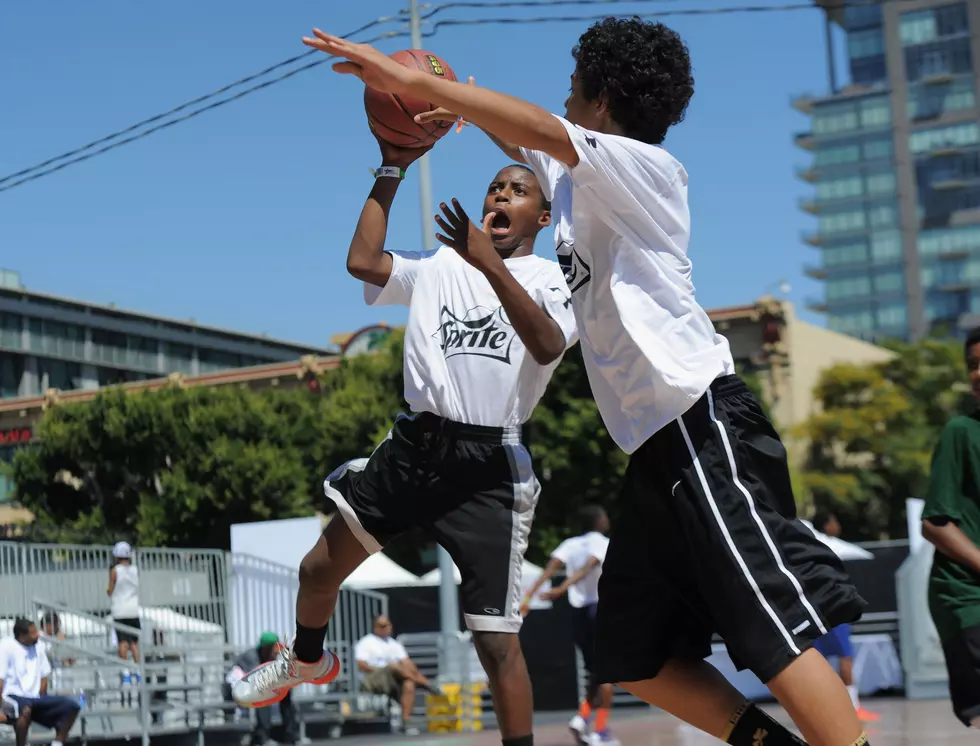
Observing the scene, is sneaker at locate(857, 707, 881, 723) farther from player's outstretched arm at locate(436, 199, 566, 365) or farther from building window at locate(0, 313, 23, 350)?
building window at locate(0, 313, 23, 350)

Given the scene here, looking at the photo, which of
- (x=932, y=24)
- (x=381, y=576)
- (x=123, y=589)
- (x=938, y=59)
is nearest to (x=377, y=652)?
(x=123, y=589)

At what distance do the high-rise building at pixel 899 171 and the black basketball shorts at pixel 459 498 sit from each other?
12093 cm

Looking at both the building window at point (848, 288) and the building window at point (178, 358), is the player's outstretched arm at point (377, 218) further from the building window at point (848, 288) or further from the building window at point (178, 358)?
the building window at point (848, 288)

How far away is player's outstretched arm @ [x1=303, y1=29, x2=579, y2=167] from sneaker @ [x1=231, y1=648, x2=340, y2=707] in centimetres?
246

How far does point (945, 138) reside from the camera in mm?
127500

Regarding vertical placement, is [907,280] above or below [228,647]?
above

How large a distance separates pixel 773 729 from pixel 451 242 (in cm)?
157

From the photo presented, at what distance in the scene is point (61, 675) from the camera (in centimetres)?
1346

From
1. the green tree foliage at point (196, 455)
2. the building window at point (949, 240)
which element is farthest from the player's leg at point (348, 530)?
the building window at point (949, 240)

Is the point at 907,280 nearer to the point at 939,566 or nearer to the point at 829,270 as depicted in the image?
the point at 829,270

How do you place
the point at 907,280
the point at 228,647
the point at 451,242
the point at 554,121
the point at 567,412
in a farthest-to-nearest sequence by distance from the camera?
the point at 907,280
the point at 567,412
the point at 228,647
the point at 451,242
the point at 554,121

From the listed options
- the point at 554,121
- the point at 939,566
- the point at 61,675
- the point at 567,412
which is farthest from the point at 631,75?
the point at 567,412

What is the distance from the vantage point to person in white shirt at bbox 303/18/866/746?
341cm

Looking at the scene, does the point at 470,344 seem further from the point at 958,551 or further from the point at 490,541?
the point at 958,551
